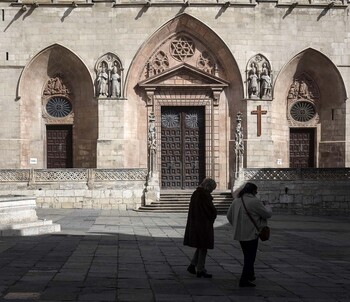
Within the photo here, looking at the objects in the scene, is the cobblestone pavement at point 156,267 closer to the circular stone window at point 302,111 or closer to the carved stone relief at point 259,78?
the carved stone relief at point 259,78

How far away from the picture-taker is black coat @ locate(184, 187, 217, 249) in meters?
9.52

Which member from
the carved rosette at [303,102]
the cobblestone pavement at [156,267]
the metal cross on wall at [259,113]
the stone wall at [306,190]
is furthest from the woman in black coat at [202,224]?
the carved rosette at [303,102]

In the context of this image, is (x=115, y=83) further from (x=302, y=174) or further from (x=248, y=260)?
(x=248, y=260)

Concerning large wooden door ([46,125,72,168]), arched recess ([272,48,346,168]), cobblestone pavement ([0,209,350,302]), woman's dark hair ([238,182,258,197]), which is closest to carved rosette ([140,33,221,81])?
arched recess ([272,48,346,168])

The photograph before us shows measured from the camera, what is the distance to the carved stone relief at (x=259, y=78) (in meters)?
28.7

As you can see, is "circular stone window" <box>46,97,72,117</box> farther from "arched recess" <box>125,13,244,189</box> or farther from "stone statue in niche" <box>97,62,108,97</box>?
"arched recess" <box>125,13,244,189</box>

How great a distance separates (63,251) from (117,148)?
16.5m

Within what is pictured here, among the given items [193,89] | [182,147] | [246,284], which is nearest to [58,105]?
[182,147]

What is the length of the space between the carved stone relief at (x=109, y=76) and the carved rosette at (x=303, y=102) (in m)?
8.27

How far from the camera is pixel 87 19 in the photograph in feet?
94.2

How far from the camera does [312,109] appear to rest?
30.8 metres

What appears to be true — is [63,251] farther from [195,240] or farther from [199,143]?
[199,143]

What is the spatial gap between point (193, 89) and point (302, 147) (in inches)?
240

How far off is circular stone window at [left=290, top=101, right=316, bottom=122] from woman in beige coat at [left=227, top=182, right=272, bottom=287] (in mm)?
22306
